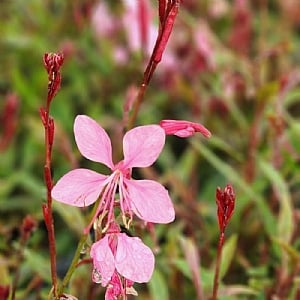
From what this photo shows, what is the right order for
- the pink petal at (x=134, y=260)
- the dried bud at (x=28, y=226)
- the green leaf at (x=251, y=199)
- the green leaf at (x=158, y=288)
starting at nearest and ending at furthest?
the pink petal at (x=134, y=260) < the dried bud at (x=28, y=226) < the green leaf at (x=158, y=288) < the green leaf at (x=251, y=199)

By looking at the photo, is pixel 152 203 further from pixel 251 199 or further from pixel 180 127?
pixel 251 199

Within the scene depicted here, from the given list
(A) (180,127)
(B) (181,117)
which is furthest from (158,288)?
(B) (181,117)

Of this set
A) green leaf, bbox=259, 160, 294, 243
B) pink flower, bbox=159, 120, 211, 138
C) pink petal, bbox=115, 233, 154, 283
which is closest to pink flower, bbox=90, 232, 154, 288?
pink petal, bbox=115, 233, 154, 283

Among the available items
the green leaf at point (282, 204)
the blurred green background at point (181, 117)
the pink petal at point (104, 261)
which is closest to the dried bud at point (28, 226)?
the blurred green background at point (181, 117)

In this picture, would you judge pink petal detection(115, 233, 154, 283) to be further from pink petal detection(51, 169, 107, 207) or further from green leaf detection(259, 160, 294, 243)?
green leaf detection(259, 160, 294, 243)

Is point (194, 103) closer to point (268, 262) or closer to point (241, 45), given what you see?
point (241, 45)

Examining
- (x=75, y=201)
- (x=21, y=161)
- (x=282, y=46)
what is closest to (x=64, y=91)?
(x=21, y=161)

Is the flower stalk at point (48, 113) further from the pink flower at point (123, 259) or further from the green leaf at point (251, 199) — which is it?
the green leaf at point (251, 199)
